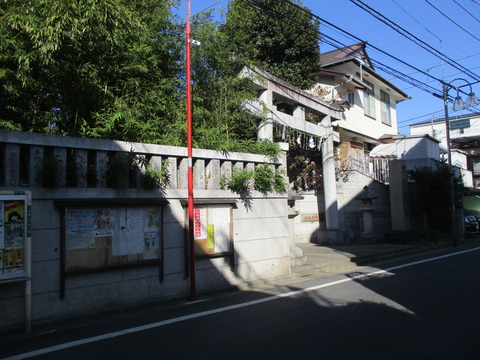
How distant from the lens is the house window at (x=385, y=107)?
2865cm

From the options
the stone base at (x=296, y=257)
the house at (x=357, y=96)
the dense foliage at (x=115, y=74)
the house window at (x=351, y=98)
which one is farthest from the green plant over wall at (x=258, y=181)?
the house window at (x=351, y=98)

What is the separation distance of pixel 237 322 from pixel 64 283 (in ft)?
9.83

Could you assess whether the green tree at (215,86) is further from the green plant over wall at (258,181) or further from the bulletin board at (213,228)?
the bulletin board at (213,228)

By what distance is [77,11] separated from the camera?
6.58 meters

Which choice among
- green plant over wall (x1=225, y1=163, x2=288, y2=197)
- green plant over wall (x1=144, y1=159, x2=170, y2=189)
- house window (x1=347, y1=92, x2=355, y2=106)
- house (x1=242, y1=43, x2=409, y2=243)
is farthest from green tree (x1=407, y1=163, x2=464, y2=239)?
green plant over wall (x1=144, y1=159, x2=170, y2=189)

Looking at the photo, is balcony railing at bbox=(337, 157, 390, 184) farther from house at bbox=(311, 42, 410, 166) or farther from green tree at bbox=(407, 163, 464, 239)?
green tree at bbox=(407, 163, 464, 239)

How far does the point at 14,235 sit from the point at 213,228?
4.08m

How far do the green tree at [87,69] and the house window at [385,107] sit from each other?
72.5 ft

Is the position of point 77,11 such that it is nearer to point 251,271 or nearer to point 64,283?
point 64,283

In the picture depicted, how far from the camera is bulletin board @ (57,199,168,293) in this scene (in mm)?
6691

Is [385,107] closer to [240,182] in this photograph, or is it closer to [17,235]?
[240,182]

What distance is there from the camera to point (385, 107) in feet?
95.7

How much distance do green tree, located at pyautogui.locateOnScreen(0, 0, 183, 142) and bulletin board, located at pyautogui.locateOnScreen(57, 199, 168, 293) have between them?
182cm

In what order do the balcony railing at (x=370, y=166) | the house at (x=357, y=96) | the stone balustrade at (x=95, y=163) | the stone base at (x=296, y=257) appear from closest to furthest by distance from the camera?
1. the stone balustrade at (x=95, y=163)
2. the stone base at (x=296, y=257)
3. the balcony railing at (x=370, y=166)
4. the house at (x=357, y=96)
